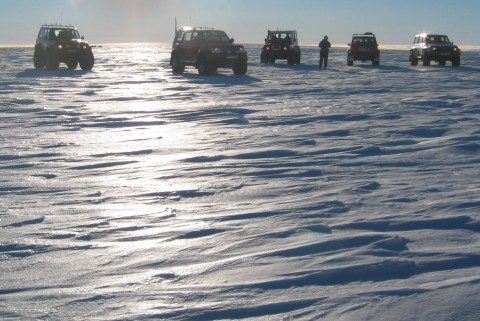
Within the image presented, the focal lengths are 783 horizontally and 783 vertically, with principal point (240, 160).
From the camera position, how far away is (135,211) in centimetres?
649

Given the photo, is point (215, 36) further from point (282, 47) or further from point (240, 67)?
point (282, 47)

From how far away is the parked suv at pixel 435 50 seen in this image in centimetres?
3369

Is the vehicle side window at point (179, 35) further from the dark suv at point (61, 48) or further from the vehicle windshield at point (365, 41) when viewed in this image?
the vehicle windshield at point (365, 41)

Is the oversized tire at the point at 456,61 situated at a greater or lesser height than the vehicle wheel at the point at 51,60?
greater

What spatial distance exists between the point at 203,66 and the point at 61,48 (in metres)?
7.12

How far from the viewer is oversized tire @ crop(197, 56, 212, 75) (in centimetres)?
2689

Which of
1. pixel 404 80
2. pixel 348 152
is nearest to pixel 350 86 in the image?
pixel 404 80

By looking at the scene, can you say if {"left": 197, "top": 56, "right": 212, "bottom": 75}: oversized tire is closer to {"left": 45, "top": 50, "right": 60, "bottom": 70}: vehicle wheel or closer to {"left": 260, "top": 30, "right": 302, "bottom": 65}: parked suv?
{"left": 45, "top": 50, "right": 60, "bottom": 70}: vehicle wheel

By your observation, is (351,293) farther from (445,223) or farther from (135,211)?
(135,211)

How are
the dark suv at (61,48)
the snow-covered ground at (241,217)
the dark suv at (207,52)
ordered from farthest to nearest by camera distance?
the dark suv at (61,48) → the dark suv at (207,52) → the snow-covered ground at (241,217)

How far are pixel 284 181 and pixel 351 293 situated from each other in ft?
11.3

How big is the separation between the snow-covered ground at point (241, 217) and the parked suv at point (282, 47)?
22813 millimetres

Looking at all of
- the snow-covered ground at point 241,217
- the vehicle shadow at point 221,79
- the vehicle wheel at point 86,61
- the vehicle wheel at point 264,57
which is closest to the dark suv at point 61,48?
the vehicle wheel at point 86,61

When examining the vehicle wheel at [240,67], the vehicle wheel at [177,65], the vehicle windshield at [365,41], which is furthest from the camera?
the vehicle windshield at [365,41]
